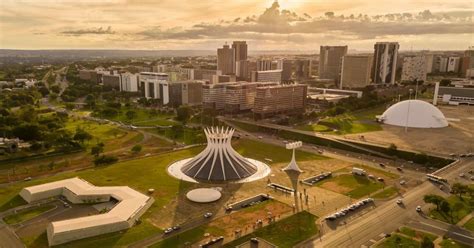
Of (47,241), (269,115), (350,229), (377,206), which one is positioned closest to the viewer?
(47,241)

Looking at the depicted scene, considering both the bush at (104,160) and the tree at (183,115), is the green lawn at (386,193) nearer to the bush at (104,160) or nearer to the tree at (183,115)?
the bush at (104,160)

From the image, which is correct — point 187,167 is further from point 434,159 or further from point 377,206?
point 434,159

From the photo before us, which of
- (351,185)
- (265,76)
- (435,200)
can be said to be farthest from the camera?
(265,76)

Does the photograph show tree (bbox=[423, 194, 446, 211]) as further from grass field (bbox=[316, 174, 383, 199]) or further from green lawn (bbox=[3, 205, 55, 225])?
green lawn (bbox=[3, 205, 55, 225])

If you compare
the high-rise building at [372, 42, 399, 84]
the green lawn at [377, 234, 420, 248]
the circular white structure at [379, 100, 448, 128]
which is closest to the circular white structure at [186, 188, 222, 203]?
the green lawn at [377, 234, 420, 248]

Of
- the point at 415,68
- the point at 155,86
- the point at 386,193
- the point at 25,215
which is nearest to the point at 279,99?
the point at 155,86

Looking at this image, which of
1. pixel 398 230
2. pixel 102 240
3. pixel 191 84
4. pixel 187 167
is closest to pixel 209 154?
pixel 187 167

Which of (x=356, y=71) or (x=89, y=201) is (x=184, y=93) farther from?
(x=89, y=201)
